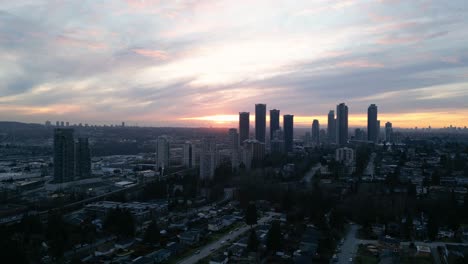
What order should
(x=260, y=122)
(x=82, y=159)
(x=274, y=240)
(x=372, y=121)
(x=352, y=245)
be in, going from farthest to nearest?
(x=372, y=121) < (x=260, y=122) < (x=82, y=159) < (x=352, y=245) < (x=274, y=240)

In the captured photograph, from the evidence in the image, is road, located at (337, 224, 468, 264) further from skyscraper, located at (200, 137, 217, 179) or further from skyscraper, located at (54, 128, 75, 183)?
skyscraper, located at (54, 128, 75, 183)

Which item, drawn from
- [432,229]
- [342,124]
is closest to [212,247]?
[432,229]

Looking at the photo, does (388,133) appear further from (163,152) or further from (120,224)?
(120,224)

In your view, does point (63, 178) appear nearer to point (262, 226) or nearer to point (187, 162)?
point (187, 162)

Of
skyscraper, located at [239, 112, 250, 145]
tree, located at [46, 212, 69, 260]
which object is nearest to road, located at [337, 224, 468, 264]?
tree, located at [46, 212, 69, 260]

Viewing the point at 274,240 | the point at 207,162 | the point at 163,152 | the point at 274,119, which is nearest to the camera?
the point at 274,240

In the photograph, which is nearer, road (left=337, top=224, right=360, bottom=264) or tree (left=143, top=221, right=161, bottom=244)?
road (left=337, top=224, right=360, bottom=264)

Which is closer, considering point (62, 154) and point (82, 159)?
point (62, 154)
